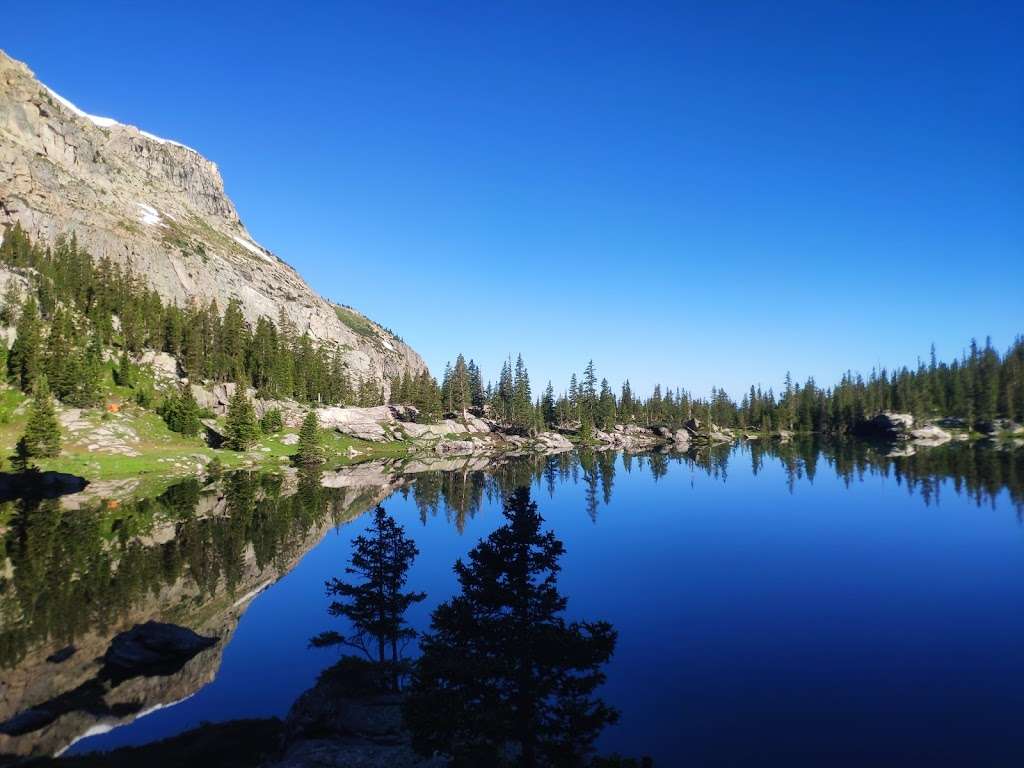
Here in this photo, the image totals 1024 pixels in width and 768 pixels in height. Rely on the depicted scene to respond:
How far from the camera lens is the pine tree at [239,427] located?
9912 cm

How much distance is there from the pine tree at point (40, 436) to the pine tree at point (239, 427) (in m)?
26.7

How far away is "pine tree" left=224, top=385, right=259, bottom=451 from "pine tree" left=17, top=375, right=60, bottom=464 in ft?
87.7

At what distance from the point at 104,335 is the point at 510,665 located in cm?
12997

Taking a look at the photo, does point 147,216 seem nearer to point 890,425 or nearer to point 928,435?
point 890,425

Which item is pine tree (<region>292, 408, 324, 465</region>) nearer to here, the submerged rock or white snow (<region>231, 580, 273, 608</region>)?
white snow (<region>231, 580, 273, 608</region>)

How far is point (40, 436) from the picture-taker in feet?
235

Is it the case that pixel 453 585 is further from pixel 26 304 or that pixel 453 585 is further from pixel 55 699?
pixel 26 304

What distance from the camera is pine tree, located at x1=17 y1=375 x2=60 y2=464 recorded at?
7012 cm

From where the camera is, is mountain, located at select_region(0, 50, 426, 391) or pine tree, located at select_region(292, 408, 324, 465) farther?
mountain, located at select_region(0, 50, 426, 391)

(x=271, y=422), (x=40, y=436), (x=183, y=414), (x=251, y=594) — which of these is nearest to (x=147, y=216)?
(x=271, y=422)

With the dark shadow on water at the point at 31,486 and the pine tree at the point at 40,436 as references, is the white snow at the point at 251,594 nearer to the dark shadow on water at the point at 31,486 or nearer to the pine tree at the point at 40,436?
the dark shadow on water at the point at 31,486

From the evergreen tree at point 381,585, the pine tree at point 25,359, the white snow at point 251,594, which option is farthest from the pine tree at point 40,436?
the evergreen tree at point 381,585

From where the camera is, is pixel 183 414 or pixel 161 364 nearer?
pixel 183 414

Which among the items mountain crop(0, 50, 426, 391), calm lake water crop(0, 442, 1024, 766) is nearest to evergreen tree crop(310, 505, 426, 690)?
calm lake water crop(0, 442, 1024, 766)
